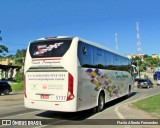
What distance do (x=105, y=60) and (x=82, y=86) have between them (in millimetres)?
4344

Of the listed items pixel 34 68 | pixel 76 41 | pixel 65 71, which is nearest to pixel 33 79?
pixel 34 68

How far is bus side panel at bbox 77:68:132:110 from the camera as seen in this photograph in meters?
13.4

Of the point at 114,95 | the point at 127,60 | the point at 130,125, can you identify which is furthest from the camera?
the point at 127,60

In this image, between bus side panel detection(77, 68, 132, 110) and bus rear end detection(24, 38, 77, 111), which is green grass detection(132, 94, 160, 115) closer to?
bus side panel detection(77, 68, 132, 110)

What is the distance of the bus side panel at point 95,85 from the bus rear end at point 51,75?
62 cm

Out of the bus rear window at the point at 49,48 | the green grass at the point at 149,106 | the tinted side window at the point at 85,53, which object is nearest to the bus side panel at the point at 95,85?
the tinted side window at the point at 85,53

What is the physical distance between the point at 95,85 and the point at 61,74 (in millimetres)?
3012

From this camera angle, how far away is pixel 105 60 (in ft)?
57.0

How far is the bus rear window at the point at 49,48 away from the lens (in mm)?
13102

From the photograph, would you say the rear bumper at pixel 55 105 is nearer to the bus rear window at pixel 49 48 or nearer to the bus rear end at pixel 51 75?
the bus rear end at pixel 51 75

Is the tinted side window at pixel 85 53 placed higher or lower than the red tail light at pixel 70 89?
higher

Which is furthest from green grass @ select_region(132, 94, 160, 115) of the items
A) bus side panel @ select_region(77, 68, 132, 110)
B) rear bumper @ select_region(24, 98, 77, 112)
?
rear bumper @ select_region(24, 98, 77, 112)

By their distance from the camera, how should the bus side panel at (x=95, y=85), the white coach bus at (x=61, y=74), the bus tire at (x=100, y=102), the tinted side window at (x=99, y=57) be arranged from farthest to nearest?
the bus tire at (x=100, y=102) → the tinted side window at (x=99, y=57) → the bus side panel at (x=95, y=85) → the white coach bus at (x=61, y=74)

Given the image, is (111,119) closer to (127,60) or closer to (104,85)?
(104,85)
